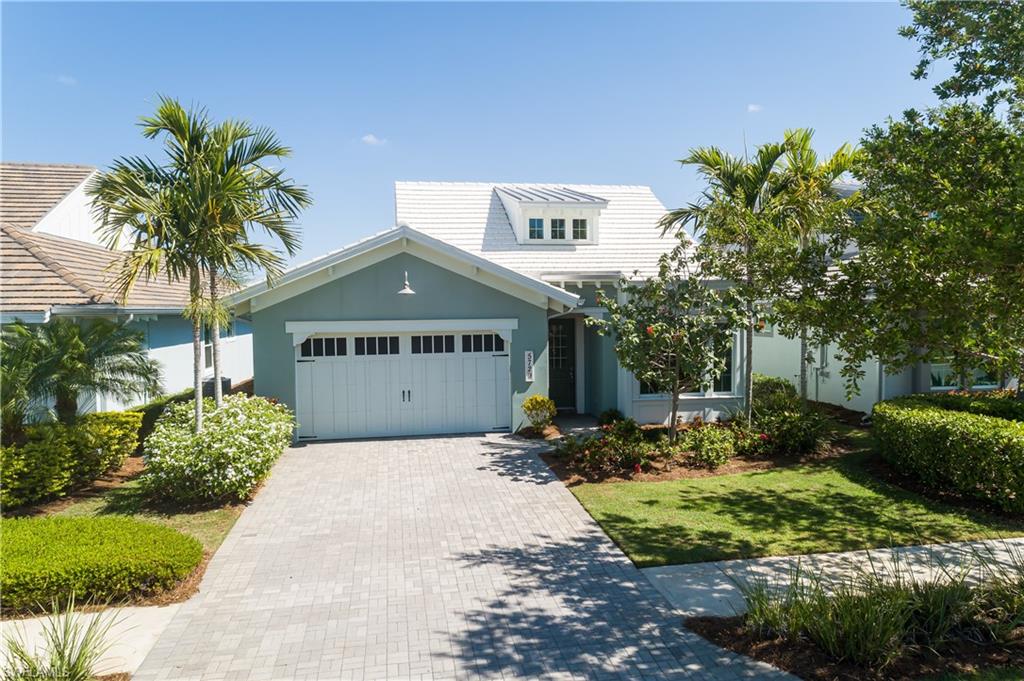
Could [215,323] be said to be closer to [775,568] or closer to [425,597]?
[425,597]

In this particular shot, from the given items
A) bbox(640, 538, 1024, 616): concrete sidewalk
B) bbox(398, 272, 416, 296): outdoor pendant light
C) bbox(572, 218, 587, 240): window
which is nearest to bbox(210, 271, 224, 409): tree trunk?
bbox(398, 272, 416, 296): outdoor pendant light

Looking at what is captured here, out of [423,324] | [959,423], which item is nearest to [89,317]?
[423,324]

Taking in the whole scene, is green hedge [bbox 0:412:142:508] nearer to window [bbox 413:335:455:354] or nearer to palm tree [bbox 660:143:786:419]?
window [bbox 413:335:455:354]

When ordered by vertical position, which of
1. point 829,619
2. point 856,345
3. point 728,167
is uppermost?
point 728,167

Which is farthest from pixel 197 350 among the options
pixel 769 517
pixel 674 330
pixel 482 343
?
pixel 769 517

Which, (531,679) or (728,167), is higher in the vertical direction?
(728,167)

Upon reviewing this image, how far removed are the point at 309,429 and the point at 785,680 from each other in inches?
450

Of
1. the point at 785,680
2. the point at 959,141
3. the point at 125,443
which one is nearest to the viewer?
the point at 785,680

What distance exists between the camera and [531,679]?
527 cm

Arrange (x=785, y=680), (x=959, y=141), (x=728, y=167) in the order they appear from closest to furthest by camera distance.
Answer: (x=785, y=680) < (x=959, y=141) < (x=728, y=167)

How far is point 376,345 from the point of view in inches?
567

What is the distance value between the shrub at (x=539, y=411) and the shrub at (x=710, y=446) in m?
3.31

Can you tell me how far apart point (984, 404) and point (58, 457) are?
16.7m

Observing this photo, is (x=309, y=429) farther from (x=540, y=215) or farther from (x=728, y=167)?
(x=728, y=167)
